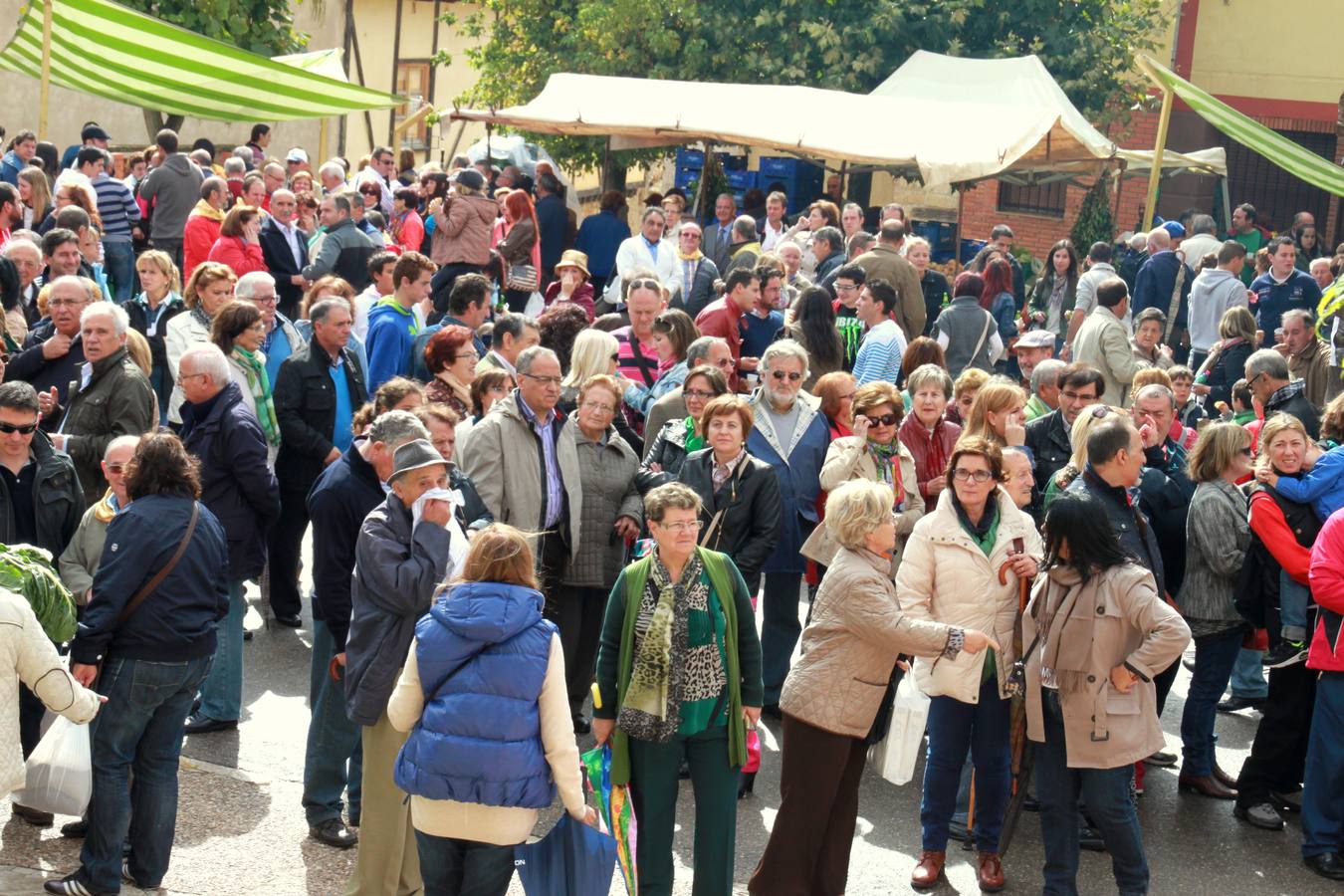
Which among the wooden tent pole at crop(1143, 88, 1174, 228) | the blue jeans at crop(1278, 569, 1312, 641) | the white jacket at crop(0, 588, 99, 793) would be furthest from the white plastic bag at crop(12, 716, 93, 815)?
the wooden tent pole at crop(1143, 88, 1174, 228)

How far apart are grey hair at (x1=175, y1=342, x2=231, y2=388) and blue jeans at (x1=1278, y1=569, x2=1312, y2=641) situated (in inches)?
193

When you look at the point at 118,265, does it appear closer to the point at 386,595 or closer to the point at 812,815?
the point at 386,595

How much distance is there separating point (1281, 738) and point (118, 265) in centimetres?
1090

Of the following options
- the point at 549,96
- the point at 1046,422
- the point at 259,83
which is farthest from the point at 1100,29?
the point at 1046,422

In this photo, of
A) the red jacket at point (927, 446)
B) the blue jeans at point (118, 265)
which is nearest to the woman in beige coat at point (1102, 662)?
the red jacket at point (927, 446)

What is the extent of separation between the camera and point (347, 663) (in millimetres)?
6156

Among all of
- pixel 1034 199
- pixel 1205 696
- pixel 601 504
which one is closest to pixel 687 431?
pixel 601 504

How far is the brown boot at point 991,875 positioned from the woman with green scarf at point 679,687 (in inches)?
50.7

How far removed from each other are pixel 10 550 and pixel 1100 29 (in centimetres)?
2065

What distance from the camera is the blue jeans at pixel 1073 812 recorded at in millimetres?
6434

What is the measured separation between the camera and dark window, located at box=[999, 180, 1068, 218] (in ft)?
89.6

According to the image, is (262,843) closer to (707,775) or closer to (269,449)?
(707,775)

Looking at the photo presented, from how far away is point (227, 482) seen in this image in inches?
313

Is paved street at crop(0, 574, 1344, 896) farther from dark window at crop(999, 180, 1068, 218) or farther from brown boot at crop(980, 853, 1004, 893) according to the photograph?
dark window at crop(999, 180, 1068, 218)
